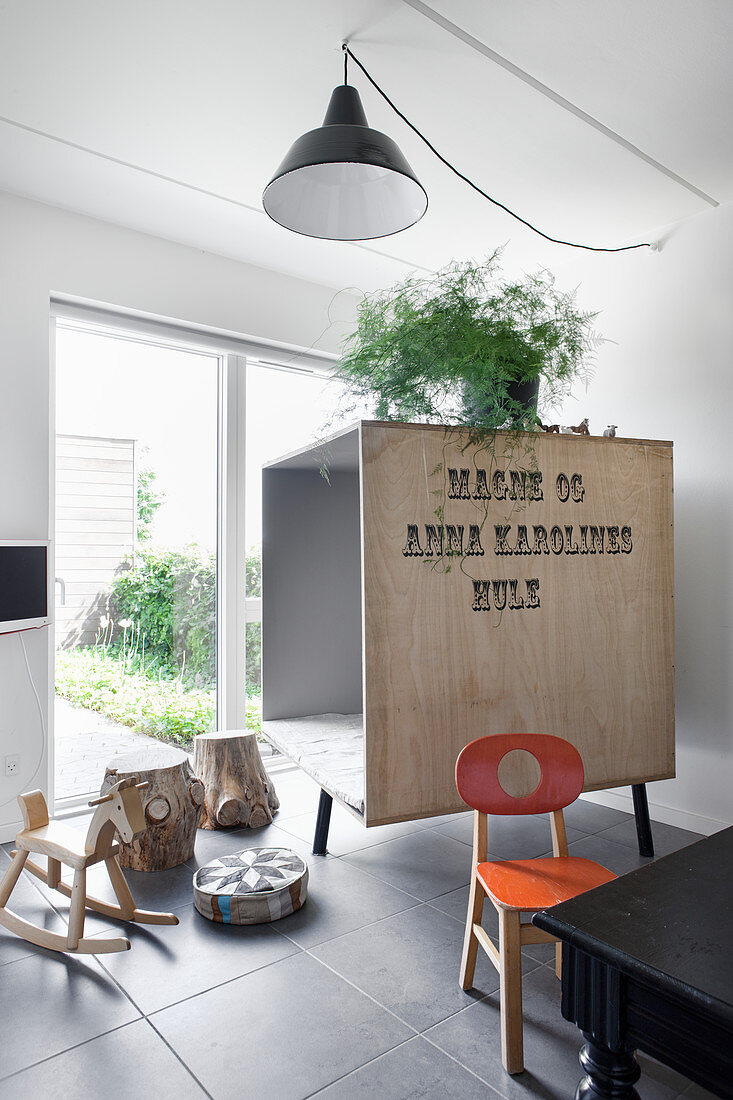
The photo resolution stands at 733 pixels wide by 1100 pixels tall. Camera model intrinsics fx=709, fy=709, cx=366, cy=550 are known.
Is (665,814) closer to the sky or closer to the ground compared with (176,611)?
closer to the ground

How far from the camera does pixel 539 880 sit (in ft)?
6.19

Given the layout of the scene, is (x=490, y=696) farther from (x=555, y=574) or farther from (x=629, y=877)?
(x=629, y=877)

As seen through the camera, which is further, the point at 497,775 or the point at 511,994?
the point at 497,775

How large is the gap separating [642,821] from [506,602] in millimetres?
1247

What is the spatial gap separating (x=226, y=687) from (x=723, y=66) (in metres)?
3.56

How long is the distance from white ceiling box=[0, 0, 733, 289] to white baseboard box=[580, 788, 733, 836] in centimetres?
277

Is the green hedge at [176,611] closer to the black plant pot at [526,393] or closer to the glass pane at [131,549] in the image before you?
the glass pane at [131,549]

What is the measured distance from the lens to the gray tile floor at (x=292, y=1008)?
171 cm

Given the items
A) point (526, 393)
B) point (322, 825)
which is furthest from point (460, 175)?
point (322, 825)

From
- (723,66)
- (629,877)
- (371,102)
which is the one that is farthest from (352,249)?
(629,877)

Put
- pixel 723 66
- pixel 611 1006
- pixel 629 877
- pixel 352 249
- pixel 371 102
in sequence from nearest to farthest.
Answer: pixel 611 1006, pixel 629 877, pixel 723 66, pixel 371 102, pixel 352 249

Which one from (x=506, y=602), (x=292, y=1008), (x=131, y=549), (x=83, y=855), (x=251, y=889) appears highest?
(x=131, y=549)

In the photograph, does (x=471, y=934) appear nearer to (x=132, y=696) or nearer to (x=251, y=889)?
(x=251, y=889)

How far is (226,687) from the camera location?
13.3ft
